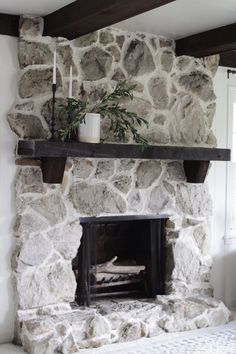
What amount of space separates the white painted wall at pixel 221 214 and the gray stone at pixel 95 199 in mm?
1132

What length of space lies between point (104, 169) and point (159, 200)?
0.62m

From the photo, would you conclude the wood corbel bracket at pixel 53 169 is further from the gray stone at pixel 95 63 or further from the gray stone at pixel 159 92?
the gray stone at pixel 159 92

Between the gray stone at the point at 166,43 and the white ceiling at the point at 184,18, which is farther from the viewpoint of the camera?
the gray stone at the point at 166,43

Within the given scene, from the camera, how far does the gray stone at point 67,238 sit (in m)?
4.30

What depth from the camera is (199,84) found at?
16.4ft

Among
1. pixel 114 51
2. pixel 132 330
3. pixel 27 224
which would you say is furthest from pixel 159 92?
pixel 132 330

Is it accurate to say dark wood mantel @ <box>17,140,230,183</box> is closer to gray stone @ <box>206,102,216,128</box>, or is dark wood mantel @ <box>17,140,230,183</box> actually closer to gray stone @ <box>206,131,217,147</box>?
gray stone @ <box>206,131,217,147</box>

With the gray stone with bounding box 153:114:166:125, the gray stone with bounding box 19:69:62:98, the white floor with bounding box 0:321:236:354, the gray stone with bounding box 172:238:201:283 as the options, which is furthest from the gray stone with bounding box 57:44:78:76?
the white floor with bounding box 0:321:236:354

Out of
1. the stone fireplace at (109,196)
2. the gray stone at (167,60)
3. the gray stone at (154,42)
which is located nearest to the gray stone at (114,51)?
the stone fireplace at (109,196)

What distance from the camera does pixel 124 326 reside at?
170 inches

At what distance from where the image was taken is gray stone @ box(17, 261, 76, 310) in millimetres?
4156

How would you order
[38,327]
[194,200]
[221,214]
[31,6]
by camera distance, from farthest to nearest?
[221,214]
[194,200]
[38,327]
[31,6]

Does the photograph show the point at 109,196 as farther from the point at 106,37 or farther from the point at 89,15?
the point at 89,15

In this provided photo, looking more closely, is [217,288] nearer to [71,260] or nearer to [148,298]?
[148,298]
